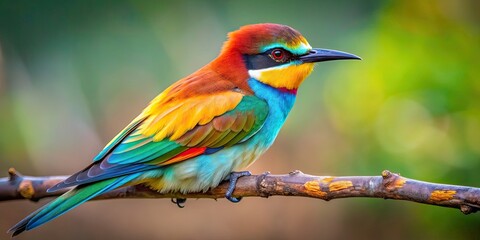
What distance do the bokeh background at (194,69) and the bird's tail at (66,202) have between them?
2.15 meters

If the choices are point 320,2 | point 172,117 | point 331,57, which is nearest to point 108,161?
point 172,117

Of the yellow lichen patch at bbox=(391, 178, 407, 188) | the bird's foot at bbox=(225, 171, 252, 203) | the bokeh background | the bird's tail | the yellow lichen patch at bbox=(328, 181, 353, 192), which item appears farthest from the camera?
the bokeh background

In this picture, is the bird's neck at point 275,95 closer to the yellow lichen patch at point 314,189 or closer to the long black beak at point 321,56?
the long black beak at point 321,56

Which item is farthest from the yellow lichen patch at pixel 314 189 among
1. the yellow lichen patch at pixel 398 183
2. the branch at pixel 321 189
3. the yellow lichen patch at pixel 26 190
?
the yellow lichen patch at pixel 26 190

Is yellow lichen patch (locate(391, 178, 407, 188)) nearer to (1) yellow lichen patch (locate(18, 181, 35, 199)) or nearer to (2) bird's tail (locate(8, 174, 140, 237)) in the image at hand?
(2) bird's tail (locate(8, 174, 140, 237))

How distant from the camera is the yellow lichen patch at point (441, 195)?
7.64 ft

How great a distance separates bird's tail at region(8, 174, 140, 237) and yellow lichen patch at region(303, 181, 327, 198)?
0.92 m

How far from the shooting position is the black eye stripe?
3594mm

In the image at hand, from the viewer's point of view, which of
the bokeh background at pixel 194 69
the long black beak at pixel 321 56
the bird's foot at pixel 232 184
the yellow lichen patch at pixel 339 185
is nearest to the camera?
the yellow lichen patch at pixel 339 185

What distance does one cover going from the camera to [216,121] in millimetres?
3447

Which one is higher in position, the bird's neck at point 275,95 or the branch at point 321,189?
the bird's neck at point 275,95

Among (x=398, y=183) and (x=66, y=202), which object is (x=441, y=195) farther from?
(x=66, y=202)

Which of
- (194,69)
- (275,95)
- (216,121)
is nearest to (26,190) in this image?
(216,121)

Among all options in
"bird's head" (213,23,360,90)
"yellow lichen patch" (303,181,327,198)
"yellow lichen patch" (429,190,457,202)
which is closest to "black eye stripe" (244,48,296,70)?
"bird's head" (213,23,360,90)
